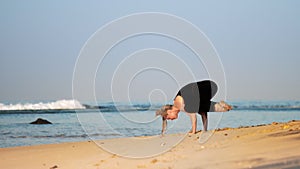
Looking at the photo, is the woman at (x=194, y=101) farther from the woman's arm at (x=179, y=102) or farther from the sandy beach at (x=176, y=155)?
the sandy beach at (x=176, y=155)

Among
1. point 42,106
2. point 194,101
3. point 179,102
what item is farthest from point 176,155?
point 42,106

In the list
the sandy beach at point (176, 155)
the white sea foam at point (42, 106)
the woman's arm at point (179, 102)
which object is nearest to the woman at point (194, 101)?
the woman's arm at point (179, 102)

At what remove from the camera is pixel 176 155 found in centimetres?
596

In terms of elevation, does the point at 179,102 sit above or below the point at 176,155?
above

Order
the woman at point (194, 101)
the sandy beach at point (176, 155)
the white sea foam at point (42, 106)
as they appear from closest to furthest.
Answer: the sandy beach at point (176, 155) → the woman at point (194, 101) → the white sea foam at point (42, 106)

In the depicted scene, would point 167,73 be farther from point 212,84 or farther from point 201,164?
point 201,164

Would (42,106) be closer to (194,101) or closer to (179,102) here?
(179,102)

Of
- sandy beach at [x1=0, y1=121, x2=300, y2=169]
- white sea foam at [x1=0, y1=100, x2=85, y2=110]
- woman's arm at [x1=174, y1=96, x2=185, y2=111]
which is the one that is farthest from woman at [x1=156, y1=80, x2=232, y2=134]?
white sea foam at [x1=0, y1=100, x2=85, y2=110]

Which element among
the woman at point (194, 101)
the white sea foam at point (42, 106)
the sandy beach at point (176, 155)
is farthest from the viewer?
the white sea foam at point (42, 106)

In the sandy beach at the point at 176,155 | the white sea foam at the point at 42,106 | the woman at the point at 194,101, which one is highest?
the white sea foam at the point at 42,106

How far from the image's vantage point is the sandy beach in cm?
512

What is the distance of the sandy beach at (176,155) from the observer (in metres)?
5.12

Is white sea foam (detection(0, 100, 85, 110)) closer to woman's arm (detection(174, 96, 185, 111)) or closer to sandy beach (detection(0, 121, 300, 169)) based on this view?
woman's arm (detection(174, 96, 185, 111))

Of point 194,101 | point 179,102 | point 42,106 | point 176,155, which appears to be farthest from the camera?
point 42,106
